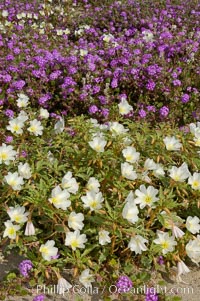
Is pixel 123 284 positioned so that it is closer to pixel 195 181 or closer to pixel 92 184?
pixel 92 184

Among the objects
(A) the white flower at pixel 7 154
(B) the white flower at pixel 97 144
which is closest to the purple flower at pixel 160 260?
(B) the white flower at pixel 97 144

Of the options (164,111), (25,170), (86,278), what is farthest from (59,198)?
(164,111)

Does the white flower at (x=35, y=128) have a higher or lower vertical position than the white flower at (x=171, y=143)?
higher

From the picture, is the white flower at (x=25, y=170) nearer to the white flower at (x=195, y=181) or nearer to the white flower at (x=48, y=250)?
the white flower at (x=48, y=250)

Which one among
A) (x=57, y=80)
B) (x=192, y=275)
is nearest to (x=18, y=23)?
(x=57, y=80)

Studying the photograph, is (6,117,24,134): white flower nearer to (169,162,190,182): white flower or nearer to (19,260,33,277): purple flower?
(19,260,33,277): purple flower

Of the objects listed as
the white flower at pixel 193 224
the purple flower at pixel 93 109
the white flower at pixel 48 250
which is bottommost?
the white flower at pixel 48 250

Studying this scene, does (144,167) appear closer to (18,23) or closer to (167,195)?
(167,195)
